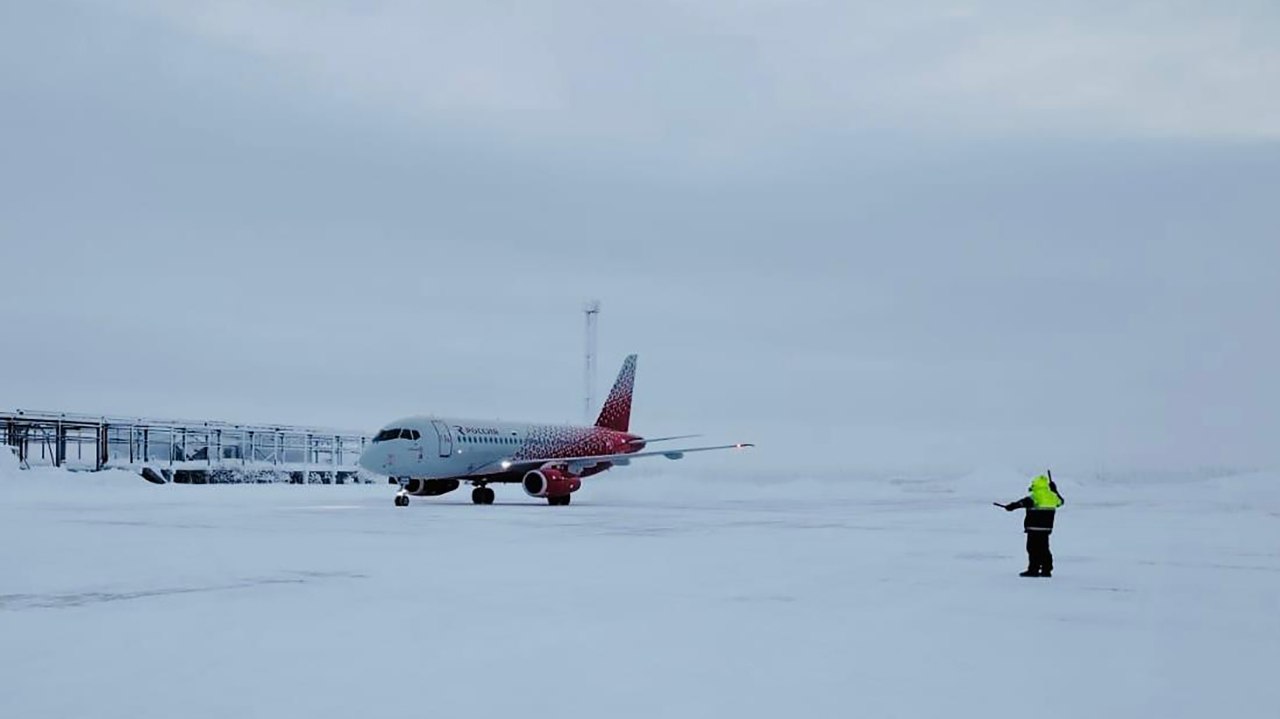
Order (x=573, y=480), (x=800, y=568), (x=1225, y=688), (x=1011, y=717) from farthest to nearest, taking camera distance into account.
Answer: (x=573, y=480) < (x=800, y=568) < (x=1225, y=688) < (x=1011, y=717)

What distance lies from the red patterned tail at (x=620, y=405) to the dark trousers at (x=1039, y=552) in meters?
40.3

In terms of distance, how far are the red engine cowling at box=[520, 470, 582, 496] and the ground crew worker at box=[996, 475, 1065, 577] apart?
85.9ft

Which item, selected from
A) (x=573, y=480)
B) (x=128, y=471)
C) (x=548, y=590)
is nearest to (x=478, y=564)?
(x=548, y=590)

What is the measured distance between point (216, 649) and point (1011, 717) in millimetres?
6243

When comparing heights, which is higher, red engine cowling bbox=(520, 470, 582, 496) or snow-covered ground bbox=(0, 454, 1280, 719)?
snow-covered ground bbox=(0, 454, 1280, 719)

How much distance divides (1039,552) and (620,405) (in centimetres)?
4101

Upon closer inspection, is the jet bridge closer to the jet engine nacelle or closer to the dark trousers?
the jet engine nacelle

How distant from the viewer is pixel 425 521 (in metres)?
29.3

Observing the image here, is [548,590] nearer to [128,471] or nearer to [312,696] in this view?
[312,696]

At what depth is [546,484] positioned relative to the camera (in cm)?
4084

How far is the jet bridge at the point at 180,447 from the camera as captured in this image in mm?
58125

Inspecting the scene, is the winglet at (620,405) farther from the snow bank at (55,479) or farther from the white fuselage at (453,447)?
the snow bank at (55,479)

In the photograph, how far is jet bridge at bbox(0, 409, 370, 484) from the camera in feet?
191

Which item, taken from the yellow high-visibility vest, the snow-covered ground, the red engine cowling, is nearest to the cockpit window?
the red engine cowling
